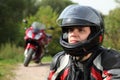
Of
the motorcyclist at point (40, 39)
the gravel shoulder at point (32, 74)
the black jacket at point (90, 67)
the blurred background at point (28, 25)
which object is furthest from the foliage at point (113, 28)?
the black jacket at point (90, 67)

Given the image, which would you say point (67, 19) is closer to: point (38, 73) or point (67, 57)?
point (67, 57)

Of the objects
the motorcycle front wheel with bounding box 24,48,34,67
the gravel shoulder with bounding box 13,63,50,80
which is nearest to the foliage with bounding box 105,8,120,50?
the motorcycle front wheel with bounding box 24,48,34,67

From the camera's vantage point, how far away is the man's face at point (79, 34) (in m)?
3.21

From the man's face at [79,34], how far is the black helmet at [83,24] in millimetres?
29

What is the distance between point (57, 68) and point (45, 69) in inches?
320

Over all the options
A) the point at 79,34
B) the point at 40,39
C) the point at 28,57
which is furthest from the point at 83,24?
the point at 40,39

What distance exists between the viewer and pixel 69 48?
3.21 m

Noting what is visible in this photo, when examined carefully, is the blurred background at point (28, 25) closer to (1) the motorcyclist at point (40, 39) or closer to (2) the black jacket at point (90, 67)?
(1) the motorcyclist at point (40, 39)

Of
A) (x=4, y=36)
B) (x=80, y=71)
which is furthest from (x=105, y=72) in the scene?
(x=4, y=36)

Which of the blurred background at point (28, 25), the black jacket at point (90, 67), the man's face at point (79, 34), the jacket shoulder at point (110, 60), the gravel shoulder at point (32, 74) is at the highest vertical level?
the man's face at point (79, 34)

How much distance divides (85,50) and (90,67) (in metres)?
0.13

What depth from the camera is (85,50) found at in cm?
327

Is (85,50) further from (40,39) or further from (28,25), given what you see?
(28,25)

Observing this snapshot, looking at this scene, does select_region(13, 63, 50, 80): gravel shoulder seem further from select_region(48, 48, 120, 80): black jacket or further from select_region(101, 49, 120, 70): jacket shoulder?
select_region(101, 49, 120, 70): jacket shoulder
